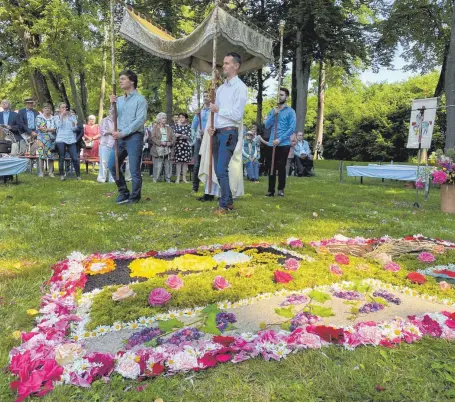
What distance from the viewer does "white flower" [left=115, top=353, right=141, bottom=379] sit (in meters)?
1.90

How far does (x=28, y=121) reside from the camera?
11.4 meters

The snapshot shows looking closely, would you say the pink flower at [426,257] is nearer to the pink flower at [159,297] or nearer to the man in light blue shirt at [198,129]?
the pink flower at [159,297]

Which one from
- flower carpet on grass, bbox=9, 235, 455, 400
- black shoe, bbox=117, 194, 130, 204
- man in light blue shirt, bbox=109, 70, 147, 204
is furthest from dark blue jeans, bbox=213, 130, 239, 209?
flower carpet on grass, bbox=9, 235, 455, 400

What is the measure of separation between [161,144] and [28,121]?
3742mm

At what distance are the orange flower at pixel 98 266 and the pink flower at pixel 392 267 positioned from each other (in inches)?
92.7

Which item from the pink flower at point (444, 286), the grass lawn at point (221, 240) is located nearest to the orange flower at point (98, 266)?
the grass lawn at point (221, 240)

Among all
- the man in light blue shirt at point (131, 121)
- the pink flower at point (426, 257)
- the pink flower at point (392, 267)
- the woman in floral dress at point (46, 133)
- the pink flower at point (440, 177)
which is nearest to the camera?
the pink flower at point (392, 267)

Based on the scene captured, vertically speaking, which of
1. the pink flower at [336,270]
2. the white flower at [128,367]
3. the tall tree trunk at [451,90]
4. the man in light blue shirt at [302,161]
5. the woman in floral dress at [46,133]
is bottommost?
the white flower at [128,367]

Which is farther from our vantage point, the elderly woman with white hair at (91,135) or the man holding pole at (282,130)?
the elderly woman with white hair at (91,135)

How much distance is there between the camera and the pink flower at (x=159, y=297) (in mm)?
2682

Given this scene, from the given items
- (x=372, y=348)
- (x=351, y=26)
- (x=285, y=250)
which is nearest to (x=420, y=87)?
(x=351, y=26)

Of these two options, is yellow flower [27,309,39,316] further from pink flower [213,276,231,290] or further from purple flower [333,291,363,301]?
purple flower [333,291,363,301]

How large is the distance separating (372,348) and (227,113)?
4.32m

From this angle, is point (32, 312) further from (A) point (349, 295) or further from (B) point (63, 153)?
(B) point (63, 153)
